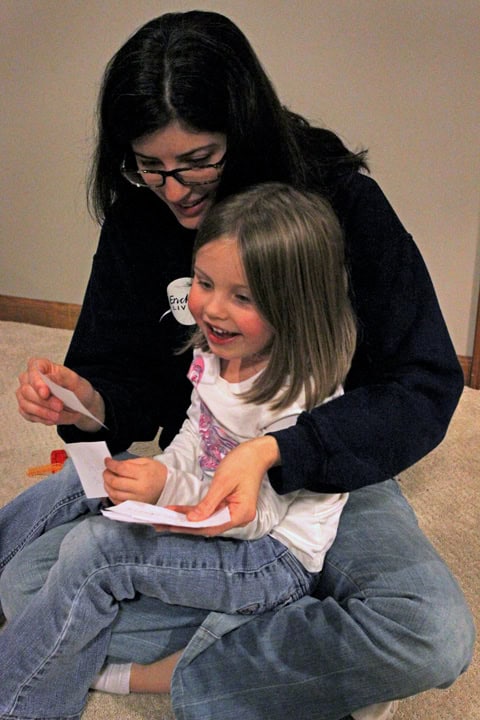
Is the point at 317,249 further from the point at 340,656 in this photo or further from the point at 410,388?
the point at 340,656

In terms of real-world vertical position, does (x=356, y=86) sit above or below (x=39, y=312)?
above

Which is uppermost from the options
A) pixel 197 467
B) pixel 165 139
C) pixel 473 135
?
pixel 165 139

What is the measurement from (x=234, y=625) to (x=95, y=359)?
48 centimetres

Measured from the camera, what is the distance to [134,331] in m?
1.27

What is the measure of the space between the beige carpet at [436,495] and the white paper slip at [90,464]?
33 centimetres

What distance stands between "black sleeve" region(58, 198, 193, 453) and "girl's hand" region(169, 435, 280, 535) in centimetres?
33

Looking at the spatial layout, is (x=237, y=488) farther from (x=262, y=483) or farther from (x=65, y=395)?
(x=65, y=395)

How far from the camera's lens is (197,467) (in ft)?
3.67

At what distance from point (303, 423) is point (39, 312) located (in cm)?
171

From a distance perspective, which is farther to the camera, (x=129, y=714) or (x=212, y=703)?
(x=129, y=714)

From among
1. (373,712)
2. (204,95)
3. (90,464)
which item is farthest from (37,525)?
(204,95)

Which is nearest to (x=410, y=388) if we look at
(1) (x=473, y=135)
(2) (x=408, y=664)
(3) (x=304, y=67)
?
(2) (x=408, y=664)

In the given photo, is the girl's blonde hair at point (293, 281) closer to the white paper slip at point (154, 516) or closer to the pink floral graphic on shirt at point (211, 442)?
the pink floral graphic on shirt at point (211, 442)

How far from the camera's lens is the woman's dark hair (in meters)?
0.99
